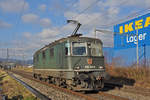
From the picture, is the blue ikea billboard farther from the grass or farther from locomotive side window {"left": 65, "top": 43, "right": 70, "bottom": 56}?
the grass

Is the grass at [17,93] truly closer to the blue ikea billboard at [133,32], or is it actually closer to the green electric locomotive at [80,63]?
the green electric locomotive at [80,63]

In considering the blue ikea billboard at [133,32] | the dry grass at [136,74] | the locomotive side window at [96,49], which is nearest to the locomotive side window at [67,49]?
the locomotive side window at [96,49]

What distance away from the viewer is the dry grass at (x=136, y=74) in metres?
14.5

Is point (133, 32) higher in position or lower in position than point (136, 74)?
higher

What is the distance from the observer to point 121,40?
102ft

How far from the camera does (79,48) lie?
11117 mm

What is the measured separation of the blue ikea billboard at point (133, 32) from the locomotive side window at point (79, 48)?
1299cm

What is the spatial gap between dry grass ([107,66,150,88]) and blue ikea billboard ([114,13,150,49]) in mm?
6264

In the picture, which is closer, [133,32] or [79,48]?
[79,48]

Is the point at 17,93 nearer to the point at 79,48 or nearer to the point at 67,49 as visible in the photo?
the point at 67,49

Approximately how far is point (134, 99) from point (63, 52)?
4.78 meters

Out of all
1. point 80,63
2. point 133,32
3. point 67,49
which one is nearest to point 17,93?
point 67,49

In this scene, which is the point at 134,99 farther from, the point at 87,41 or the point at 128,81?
the point at 128,81

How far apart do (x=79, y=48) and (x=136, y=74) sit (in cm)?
740
